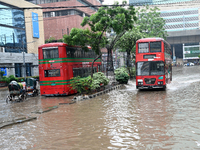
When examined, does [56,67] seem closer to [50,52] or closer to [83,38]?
[50,52]

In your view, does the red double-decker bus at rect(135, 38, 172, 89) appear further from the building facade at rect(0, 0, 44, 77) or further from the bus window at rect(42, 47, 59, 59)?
the building facade at rect(0, 0, 44, 77)

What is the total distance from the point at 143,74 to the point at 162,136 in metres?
12.0

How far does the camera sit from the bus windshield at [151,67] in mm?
18297

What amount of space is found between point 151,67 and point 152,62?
1.34ft

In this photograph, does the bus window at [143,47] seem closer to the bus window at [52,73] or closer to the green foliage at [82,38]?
the green foliage at [82,38]

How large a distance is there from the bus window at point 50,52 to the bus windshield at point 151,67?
6442 mm

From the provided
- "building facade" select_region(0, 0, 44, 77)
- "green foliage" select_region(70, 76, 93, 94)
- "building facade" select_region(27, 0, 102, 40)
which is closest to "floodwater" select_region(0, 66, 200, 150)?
"green foliage" select_region(70, 76, 93, 94)

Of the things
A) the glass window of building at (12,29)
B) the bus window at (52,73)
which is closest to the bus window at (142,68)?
the bus window at (52,73)

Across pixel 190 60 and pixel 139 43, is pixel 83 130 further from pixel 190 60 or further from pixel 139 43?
pixel 190 60

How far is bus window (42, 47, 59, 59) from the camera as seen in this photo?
1780cm

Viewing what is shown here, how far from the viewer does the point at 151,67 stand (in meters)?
18.5

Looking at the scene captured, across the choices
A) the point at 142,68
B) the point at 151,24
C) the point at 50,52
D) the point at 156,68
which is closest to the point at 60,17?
the point at 151,24

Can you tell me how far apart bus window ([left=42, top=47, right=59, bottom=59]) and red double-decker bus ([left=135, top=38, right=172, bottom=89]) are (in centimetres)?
630

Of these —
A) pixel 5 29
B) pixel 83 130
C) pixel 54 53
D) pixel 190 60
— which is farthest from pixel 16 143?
pixel 190 60
